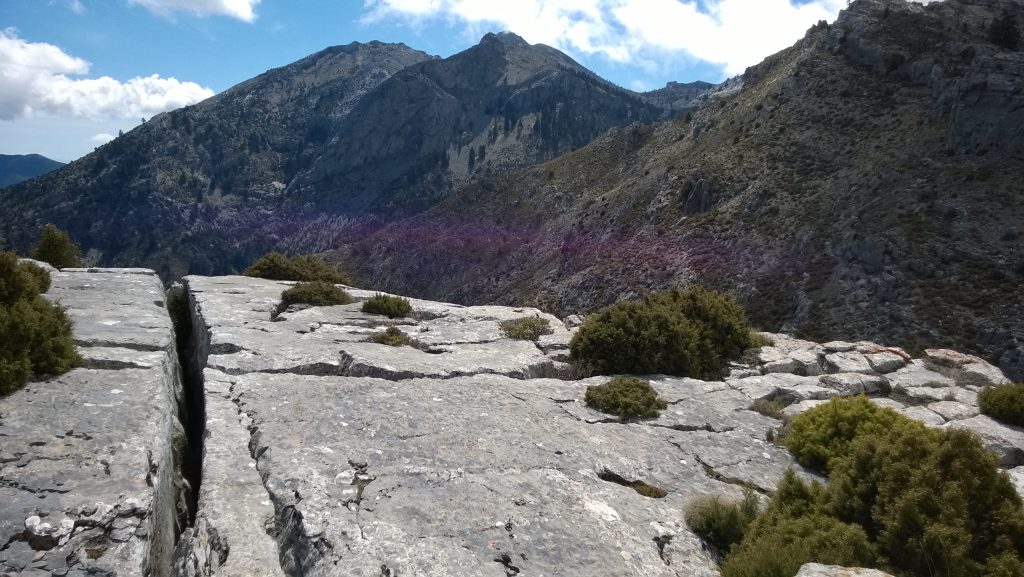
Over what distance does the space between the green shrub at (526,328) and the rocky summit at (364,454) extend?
0.56m

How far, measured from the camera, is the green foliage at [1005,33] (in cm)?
5497

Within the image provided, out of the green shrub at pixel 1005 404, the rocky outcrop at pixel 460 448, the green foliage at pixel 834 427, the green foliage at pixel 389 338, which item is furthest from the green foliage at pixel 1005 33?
the green foliage at pixel 389 338

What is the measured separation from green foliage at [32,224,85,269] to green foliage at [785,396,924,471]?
19.5m

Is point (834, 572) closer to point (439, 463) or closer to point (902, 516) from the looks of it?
point (902, 516)

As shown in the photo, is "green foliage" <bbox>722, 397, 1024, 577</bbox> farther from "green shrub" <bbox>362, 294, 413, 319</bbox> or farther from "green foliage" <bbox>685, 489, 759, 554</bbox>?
"green shrub" <bbox>362, 294, 413, 319</bbox>

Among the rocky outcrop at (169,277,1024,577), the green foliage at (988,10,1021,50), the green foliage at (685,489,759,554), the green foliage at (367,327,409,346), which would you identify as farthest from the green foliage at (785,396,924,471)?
the green foliage at (988,10,1021,50)

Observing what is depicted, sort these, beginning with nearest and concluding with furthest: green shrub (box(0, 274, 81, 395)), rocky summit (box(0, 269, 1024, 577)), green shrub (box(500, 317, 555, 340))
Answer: rocky summit (box(0, 269, 1024, 577))
green shrub (box(0, 274, 81, 395))
green shrub (box(500, 317, 555, 340))

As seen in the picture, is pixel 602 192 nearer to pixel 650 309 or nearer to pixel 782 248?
pixel 782 248

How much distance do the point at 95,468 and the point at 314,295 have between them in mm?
8079

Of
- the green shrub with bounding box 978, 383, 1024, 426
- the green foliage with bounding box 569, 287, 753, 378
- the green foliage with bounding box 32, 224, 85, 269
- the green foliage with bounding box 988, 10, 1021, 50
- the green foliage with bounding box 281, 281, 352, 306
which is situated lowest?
the green shrub with bounding box 978, 383, 1024, 426

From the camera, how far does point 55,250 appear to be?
57.7 feet

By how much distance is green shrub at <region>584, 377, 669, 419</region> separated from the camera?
7.79 meters

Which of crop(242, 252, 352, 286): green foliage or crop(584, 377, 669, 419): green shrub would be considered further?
crop(242, 252, 352, 286): green foliage

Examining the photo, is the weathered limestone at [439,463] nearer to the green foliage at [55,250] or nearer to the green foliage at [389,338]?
the green foliage at [389,338]
